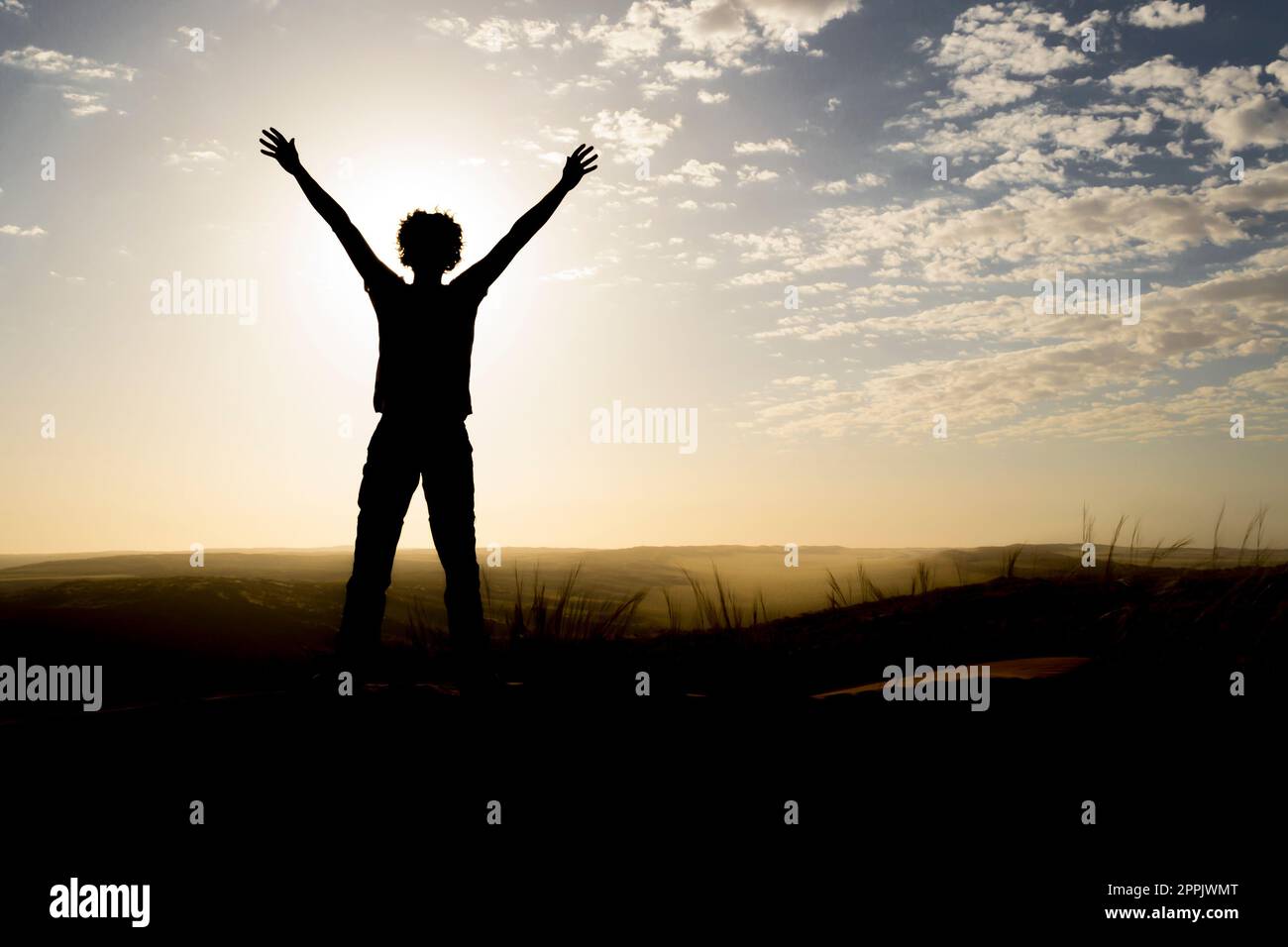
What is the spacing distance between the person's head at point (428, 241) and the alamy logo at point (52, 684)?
3.20 metres

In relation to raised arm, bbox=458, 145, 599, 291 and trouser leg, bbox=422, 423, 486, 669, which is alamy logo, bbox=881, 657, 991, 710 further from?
raised arm, bbox=458, 145, 599, 291

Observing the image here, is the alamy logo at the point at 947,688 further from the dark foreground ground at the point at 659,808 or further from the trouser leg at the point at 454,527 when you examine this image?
the trouser leg at the point at 454,527

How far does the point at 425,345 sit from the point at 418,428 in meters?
0.42

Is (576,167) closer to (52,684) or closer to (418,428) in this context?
(418,428)

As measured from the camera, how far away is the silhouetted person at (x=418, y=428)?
4031 mm

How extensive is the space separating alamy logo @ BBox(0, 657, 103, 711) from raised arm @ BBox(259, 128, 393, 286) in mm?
3077

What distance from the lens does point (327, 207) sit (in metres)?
4.15
